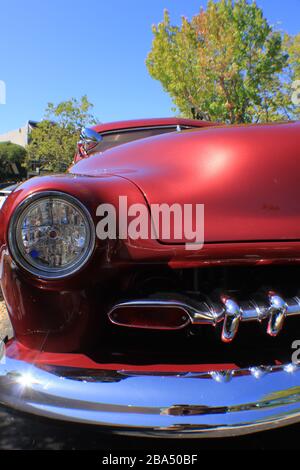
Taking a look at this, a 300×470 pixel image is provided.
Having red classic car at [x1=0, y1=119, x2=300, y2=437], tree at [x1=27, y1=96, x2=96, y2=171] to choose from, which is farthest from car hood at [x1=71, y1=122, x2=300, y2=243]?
tree at [x1=27, y1=96, x2=96, y2=171]

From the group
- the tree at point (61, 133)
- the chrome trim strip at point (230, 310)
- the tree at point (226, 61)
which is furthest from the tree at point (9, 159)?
the chrome trim strip at point (230, 310)

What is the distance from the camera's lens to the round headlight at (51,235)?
4.07ft

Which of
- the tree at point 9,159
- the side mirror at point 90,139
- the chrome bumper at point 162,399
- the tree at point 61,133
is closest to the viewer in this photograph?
the chrome bumper at point 162,399

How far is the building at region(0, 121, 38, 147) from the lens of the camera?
1444 inches

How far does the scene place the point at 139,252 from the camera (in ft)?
4.26

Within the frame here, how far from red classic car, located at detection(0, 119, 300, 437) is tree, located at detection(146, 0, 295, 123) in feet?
35.4

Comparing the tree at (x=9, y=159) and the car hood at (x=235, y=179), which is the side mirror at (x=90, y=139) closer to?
the car hood at (x=235, y=179)

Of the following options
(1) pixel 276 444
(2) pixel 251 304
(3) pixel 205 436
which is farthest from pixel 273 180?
(1) pixel 276 444

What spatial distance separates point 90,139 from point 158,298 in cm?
198

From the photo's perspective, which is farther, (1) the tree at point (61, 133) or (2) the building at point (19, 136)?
(2) the building at point (19, 136)

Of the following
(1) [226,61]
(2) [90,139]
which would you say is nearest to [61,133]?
(1) [226,61]

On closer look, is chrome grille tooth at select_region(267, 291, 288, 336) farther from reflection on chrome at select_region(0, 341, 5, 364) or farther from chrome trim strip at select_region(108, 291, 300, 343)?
reflection on chrome at select_region(0, 341, 5, 364)

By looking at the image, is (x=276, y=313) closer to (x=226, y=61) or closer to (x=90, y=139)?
(x=90, y=139)

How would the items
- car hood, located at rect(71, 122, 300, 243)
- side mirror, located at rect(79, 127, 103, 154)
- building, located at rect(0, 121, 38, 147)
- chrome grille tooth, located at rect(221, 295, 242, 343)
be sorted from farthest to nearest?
building, located at rect(0, 121, 38, 147) < side mirror, located at rect(79, 127, 103, 154) < car hood, located at rect(71, 122, 300, 243) < chrome grille tooth, located at rect(221, 295, 242, 343)
